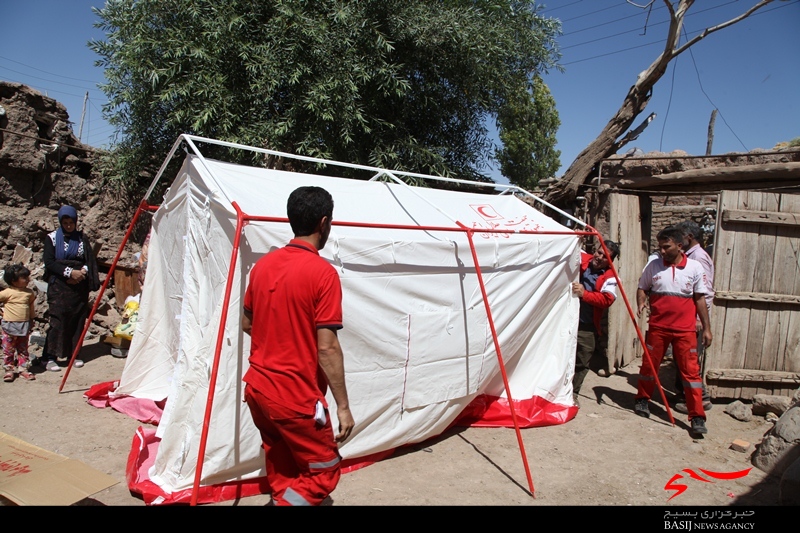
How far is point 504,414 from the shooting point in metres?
4.49

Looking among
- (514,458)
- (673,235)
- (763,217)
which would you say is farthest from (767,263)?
(514,458)

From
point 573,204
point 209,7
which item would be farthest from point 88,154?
Answer: point 573,204

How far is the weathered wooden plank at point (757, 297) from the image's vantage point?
5.08m

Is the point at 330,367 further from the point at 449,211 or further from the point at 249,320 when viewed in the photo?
the point at 449,211

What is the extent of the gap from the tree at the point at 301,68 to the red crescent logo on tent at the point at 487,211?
8.29 feet

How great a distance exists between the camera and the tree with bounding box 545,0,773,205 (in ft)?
24.0

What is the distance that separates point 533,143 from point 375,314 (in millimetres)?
18496

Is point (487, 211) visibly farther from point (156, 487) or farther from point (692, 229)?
point (156, 487)

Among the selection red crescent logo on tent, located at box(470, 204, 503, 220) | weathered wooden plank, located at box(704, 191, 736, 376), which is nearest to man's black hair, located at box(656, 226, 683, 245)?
weathered wooden plank, located at box(704, 191, 736, 376)

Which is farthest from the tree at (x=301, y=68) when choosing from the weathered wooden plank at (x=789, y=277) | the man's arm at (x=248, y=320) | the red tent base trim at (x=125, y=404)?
the man's arm at (x=248, y=320)

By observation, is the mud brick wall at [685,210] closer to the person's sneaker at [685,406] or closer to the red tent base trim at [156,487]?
the person's sneaker at [685,406]

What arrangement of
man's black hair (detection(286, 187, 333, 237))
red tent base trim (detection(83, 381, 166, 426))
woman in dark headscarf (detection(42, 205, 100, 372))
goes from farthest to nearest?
woman in dark headscarf (detection(42, 205, 100, 372))
red tent base trim (detection(83, 381, 166, 426))
man's black hair (detection(286, 187, 333, 237))

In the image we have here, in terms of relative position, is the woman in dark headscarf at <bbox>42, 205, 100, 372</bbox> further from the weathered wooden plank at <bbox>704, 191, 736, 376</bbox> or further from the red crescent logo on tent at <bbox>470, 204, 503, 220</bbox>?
the weathered wooden plank at <bbox>704, 191, 736, 376</bbox>

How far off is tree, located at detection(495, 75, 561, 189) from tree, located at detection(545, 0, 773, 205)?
10961 millimetres
